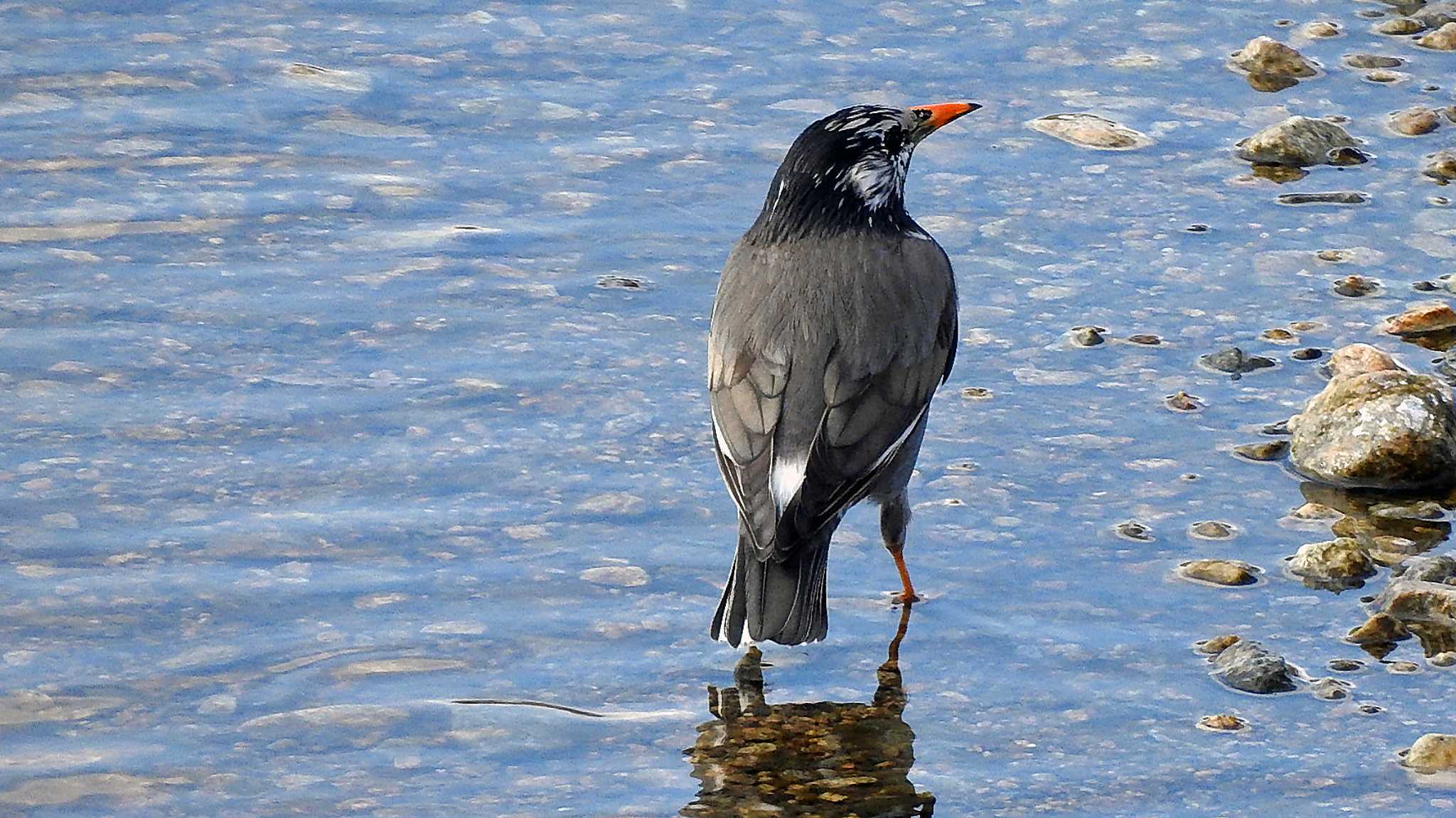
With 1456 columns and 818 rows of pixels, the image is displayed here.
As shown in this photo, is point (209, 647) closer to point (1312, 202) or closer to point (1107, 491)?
point (1107, 491)

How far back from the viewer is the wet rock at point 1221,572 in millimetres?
6551

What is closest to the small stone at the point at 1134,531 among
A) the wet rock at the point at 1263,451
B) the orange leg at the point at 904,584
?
the wet rock at the point at 1263,451

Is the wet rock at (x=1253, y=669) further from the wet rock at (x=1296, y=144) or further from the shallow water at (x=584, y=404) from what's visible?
the wet rock at (x=1296, y=144)

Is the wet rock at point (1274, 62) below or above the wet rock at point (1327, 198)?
above

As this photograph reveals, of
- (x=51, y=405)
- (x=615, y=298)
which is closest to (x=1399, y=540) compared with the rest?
(x=615, y=298)

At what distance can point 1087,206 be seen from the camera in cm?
896

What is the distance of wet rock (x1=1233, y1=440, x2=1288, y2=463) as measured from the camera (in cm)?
724

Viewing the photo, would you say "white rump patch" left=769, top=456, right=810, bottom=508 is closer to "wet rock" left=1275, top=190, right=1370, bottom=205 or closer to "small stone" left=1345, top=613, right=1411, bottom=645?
"small stone" left=1345, top=613, right=1411, bottom=645

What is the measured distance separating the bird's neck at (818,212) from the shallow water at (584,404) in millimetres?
743

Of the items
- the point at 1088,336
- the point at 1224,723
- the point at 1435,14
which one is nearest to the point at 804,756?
the point at 1224,723

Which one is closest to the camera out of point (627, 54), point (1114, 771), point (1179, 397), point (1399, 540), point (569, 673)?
point (1114, 771)

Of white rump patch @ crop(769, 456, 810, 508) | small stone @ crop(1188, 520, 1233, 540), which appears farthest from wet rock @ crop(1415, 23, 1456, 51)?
white rump patch @ crop(769, 456, 810, 508)

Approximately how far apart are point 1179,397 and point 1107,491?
64 centimetres

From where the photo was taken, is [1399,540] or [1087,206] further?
[1087,206]
